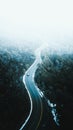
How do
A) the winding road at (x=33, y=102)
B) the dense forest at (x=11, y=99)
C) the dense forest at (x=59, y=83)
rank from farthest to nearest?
the dense forest at (x=59, y=83) → the winding road at (x=33, y=102) → the dense forest at (x=11, y=99)

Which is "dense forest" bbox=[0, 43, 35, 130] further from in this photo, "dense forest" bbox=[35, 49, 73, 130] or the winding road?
"dense forest" bbox=[35, 49, 73, 130]

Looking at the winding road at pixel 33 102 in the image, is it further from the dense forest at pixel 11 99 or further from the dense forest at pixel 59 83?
the dense forest at pixel 59 83

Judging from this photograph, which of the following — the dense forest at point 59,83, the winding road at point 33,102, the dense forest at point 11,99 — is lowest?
the dense forest at point 59,83

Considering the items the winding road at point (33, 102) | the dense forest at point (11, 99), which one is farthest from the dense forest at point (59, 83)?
the dense forest at point (11, 99)

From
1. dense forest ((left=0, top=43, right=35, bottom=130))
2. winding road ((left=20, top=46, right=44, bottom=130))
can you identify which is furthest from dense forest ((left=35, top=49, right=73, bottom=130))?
dense forest ((left=0, top=43, right=35, bottom=130))

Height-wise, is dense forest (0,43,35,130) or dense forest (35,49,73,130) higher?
dense forest (0,43,35,130)

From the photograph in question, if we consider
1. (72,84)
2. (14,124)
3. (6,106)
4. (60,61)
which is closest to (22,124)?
(14,124)

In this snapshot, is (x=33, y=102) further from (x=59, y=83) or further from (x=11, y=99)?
(x=59, y=83)
